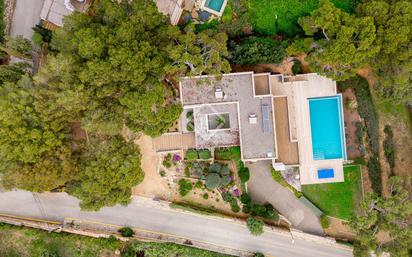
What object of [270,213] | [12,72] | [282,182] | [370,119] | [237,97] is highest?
[12,72]

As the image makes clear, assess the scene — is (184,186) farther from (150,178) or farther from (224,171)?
(224,171)

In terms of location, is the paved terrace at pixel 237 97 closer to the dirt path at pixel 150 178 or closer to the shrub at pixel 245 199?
the shrub at pixel 245 199

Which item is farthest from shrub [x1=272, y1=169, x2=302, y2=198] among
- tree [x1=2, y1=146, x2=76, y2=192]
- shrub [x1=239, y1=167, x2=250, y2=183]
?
tree [x1=2, y1=146, x2=76, y2=192]

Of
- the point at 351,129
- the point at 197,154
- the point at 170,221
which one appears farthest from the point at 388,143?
the point at 170,221

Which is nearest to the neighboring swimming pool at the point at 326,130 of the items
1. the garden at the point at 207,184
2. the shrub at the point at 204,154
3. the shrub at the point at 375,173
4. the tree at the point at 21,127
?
the shrub at the point at 375,173

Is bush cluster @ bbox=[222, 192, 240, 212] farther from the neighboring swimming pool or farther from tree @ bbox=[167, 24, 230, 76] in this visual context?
tree @ bbox=[167, 24, 230, 76]

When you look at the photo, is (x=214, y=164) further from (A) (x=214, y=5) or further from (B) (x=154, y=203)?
(A) (x=214, y=5)
